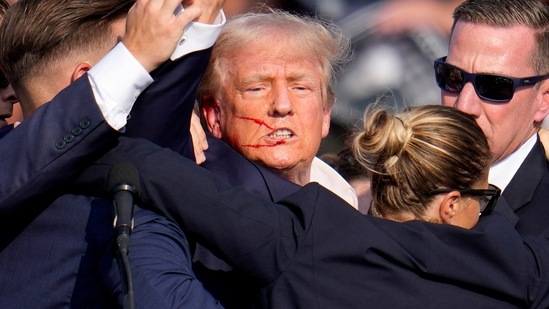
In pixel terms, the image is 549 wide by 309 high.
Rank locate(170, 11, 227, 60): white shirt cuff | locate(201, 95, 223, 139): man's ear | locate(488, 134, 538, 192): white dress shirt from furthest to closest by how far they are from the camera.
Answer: locate(488, 134, 538, 192): white dress shirt, locate(201, 95, 223, 139): man's ear, locate(170, 11, 227, 60): white shirt cuff

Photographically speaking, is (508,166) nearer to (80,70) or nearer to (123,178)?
(80,70)

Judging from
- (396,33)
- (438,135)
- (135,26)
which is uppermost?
(135,26)

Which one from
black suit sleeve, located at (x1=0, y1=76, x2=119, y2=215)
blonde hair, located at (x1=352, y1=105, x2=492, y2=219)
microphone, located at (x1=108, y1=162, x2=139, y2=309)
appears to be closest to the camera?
microphone, located at (x1=108, y1=162, x2=139, y2=309)

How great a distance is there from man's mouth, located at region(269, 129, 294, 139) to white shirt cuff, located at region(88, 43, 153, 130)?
83 cm

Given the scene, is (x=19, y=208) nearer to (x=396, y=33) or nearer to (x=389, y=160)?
(x=389, y=160)

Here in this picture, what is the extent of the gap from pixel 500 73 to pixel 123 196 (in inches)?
85.4

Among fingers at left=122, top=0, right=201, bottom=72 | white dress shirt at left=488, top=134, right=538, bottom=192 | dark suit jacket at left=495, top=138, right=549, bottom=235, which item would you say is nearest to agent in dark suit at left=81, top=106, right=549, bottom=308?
fingers at left=122, top=0, right=201, bottom=72

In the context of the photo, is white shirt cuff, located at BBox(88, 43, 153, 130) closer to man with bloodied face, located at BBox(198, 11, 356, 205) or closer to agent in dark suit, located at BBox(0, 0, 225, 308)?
agent in dark suit, located at BBox(0, 0, 225, 308)

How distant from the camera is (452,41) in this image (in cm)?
438

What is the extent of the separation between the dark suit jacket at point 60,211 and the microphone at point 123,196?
122mm

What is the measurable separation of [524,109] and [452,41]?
405 mm

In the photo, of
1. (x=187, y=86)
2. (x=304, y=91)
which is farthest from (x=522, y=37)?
(x=187, y=86)

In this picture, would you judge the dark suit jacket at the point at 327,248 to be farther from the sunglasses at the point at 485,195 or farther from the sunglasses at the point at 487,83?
the sunglasses at the point at 487,83

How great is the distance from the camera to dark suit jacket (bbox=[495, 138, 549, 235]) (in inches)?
151
